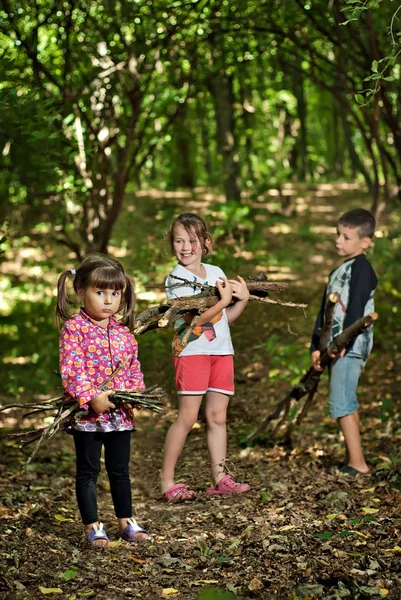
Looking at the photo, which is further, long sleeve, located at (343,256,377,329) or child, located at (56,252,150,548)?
long sleeve, located at (343,256,377,329)

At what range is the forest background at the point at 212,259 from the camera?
411cm

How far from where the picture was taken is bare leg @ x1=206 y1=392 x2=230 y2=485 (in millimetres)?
5344

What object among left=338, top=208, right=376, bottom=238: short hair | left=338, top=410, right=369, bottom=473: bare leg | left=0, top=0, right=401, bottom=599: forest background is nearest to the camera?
left=0, top=0, right=401, bottom=599: forest background

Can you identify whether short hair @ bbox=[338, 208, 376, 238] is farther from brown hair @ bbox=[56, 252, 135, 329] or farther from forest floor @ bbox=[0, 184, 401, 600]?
brown hair @ bbox=[56, 252, 135, 329]

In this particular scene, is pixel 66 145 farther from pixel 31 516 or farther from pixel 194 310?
pixel 31 516

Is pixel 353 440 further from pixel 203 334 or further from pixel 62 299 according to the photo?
pixel 62 299

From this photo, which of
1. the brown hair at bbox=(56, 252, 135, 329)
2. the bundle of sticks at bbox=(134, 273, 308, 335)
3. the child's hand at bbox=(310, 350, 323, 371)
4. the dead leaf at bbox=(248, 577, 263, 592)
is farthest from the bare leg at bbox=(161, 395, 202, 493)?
the dead leaf at bbox=(248, 577, 263, 592)

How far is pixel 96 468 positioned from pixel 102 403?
47 cm

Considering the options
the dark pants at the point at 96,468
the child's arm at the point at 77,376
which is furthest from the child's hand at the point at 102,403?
the dark pants at the point at 96,468

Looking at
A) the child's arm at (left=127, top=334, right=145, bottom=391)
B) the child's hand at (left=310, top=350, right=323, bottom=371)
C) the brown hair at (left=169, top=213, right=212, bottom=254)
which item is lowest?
the child's hand at (left=310, top=350, right=323, bottom=371)

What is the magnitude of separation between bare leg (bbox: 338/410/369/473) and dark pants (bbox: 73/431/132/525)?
2.01 meters

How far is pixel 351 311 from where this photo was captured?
5.70 metres

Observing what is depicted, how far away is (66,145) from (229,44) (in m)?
2.73

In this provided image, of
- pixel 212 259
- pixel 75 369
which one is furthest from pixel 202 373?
pixel 212 259
